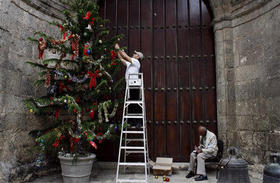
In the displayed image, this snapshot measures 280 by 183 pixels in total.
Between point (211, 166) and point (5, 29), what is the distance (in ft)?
12.8

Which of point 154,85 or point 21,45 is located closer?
point 21,45

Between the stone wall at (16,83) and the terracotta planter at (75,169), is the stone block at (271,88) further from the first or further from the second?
the stone wall at (16,83)

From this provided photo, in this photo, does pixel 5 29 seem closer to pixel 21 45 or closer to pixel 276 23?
pixel 21 45

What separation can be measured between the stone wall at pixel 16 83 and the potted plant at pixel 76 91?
0.28m

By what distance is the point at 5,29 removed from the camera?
11.5 ft

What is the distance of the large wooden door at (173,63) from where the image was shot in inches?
184

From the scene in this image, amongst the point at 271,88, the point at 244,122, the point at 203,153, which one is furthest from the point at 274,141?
the point at 203,153

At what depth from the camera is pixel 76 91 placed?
12.6 ft

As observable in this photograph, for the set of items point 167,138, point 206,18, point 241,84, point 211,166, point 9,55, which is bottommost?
point 211,166

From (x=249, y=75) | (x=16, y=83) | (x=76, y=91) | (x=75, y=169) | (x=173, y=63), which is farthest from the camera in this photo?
(x=173, y=63)

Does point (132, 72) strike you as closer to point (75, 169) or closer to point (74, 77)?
point (74, 77)

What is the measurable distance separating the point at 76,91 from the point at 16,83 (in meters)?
0.90

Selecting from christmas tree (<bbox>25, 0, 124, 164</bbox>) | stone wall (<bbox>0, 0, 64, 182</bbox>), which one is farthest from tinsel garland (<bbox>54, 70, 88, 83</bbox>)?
stone wall (<bbox>0, 0, 64, 182</bbox>)

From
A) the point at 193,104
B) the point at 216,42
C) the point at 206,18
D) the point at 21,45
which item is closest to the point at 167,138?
the point at 193,104
